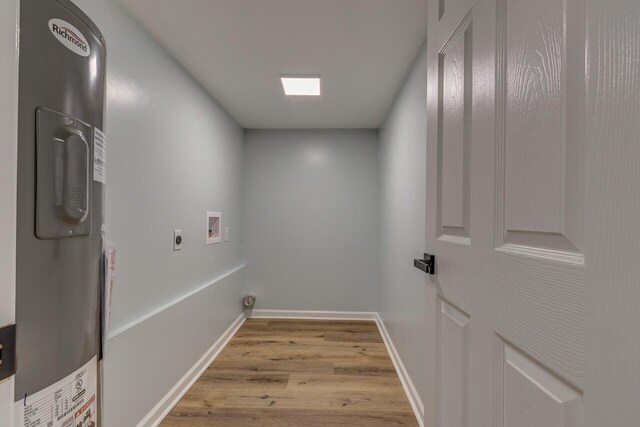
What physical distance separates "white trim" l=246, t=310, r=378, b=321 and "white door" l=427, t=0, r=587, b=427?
9.32 feet

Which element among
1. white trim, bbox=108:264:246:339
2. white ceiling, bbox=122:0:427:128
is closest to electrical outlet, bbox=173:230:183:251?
white trim, bbox=108:264:246:339

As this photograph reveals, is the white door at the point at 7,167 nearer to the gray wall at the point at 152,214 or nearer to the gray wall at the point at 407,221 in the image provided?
the gray wall at the point at 152,214

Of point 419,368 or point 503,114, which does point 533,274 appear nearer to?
point 503,114

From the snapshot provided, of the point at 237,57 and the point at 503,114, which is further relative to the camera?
the point at 237,57

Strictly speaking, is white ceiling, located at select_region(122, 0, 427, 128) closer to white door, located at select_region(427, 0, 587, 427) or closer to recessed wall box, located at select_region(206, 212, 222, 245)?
white door, located at select_region(427, 0, 587, 427)

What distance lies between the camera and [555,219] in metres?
0.51

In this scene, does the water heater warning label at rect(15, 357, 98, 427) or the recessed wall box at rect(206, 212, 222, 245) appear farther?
the recessed wall box at rect(206, 212, 222, 245)

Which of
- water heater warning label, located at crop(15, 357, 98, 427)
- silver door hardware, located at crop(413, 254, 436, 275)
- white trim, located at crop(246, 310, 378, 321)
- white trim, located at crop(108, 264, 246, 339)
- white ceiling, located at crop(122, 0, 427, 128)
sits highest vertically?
white ceiling, located at crop(122, 0, 427, 128)

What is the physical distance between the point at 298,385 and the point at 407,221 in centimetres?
147

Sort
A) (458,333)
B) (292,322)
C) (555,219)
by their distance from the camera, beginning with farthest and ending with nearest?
(292,322), (458,333), (555,219)

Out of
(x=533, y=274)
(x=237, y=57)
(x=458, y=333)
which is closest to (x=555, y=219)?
(x=533, y=274)

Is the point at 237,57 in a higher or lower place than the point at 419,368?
higher

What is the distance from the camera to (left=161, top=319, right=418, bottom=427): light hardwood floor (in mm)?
1904

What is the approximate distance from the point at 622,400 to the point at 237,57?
2.32 meters
